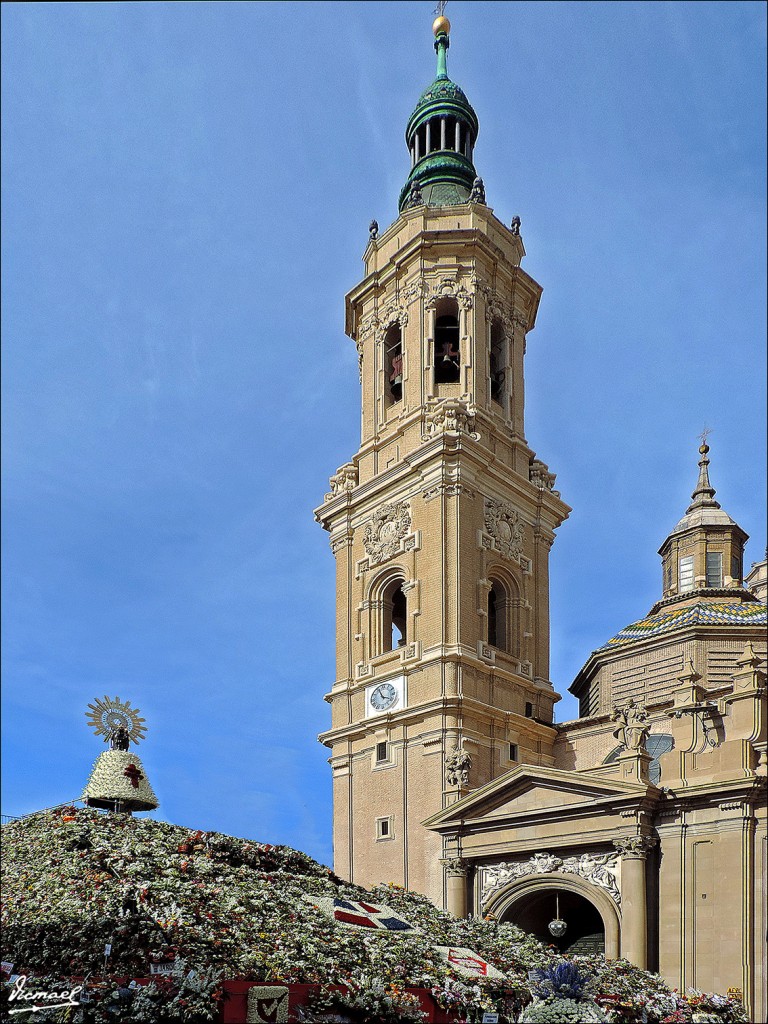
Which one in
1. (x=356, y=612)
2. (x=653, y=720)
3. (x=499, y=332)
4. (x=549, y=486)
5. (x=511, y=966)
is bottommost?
(x=511, y=966)

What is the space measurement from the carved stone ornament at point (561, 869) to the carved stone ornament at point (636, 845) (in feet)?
1.44

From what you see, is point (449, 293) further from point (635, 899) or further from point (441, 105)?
point (635, 899)

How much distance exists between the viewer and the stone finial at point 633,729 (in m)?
26.7

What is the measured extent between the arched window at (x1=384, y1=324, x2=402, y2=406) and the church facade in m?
0.09

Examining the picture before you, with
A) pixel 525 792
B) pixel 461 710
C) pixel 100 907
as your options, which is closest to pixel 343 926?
pixel 100 907

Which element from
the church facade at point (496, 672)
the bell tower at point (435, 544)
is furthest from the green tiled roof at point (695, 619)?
the bell tower at point (435, 544)

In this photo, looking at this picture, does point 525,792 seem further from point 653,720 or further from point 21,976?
point 21,976

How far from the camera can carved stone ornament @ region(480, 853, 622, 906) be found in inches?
1008

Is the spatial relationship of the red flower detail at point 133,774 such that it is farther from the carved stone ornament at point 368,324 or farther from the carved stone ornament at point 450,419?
the carved stone ornament at point 368,324

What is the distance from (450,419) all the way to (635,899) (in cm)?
1746

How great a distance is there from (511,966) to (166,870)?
724 cm

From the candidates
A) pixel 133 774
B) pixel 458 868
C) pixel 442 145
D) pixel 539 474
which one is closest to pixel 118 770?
pixel 133 774

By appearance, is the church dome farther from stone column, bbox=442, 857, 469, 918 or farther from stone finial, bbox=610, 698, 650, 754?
stone column, bbox=442, 857, 469, 918

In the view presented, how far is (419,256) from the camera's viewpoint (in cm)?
4038
